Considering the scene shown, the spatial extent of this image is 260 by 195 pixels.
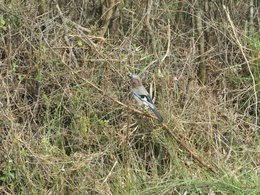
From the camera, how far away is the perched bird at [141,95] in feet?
19.9

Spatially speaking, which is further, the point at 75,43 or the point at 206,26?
the point at 206,26

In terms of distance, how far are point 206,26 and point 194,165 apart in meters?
2.22

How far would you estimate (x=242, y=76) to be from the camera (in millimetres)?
7496

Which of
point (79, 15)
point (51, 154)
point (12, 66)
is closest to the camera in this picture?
point (51, 154)

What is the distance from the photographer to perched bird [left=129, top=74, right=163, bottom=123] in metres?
6.08

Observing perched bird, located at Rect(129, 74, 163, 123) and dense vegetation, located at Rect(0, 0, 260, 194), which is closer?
dense vegetation, located at Rect(0, 0, 260, 194)

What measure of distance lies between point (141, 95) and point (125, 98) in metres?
0.40

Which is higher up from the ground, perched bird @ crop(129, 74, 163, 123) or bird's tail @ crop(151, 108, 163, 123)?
perched bird @ crop(129, 74, 163, 123)

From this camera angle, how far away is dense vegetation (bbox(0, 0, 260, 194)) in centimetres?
592

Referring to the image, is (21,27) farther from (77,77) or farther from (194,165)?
(194,165)

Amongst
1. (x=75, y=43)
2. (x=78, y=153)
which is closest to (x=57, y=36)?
(x=75, y=43)

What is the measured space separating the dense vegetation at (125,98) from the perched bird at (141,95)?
3.8 inches

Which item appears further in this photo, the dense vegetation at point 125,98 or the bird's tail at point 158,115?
the bird's tail at point 158,115

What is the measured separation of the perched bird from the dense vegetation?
10 cm
